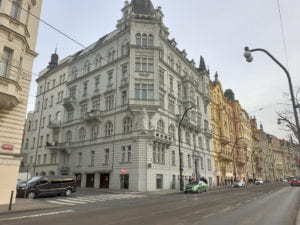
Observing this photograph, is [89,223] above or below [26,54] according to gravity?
below

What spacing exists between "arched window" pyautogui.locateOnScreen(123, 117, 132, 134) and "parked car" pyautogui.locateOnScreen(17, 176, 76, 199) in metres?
11.1

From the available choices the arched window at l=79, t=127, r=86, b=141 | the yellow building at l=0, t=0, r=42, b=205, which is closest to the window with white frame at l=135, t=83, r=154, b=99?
the arched window at l=79, t=127, r=86, b=141

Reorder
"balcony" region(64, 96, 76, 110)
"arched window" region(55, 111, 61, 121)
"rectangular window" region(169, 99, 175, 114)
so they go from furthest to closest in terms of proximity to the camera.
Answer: "arched window" region(55, 111, 61, 121) → "balcony" region(64, 96, 76, 110) → "rectangular window" region(169, 99, 175, 114)

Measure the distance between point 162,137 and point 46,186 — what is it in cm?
1668

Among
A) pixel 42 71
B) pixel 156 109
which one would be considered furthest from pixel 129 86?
pixel 42 71

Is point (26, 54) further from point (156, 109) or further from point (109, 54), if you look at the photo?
point (109, 54)

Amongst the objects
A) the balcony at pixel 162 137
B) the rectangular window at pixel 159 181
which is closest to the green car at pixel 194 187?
the rectangular window at pixel 159 181

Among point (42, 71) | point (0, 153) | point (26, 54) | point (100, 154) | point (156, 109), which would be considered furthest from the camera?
point (42, 71)

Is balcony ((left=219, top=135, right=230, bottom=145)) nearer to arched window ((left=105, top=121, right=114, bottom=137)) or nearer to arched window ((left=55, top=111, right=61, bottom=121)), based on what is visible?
arched window ((left=105, top=121, right=114, bottom=137))

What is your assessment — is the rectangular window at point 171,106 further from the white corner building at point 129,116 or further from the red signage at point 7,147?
the red signage at point 7,147

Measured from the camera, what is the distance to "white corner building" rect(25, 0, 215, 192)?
31609 millimetres

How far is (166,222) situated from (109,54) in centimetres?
3414

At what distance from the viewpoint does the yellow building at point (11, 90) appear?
15.5 metres

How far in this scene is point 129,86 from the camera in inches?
1296
